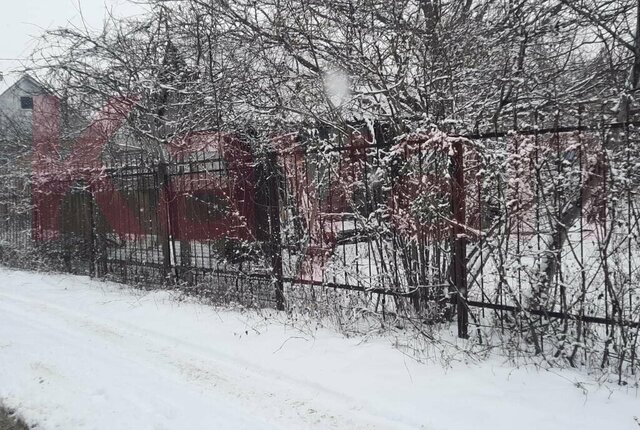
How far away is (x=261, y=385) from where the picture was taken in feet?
14.7

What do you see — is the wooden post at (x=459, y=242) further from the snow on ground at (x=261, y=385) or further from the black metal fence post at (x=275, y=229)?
the black metal fence post at (x=275, y=229)

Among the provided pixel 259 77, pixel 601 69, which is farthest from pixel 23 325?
pixel 601 69

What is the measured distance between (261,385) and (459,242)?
227 centimetres

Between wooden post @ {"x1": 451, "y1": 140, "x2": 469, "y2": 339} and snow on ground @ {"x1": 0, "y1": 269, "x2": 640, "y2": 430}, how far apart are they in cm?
59

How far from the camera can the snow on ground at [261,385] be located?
3.69 meters

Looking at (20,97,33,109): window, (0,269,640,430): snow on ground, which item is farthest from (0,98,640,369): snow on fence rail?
(20,97,33,109): window

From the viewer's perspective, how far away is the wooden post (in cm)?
487

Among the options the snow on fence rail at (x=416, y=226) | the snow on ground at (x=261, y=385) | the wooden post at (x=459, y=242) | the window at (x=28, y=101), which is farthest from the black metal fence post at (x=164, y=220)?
the window at (x=28, y=101)

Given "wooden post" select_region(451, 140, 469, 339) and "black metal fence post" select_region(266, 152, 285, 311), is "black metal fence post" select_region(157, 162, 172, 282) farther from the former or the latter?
"wooden post" select_region(451, 140, 469, 339)

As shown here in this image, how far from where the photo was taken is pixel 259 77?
696 cm

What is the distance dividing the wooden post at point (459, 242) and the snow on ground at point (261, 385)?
0.59 m

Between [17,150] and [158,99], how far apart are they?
8.12 m

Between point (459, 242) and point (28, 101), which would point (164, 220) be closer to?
point (459, 242)

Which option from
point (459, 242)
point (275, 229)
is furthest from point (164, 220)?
point (459, 242)
